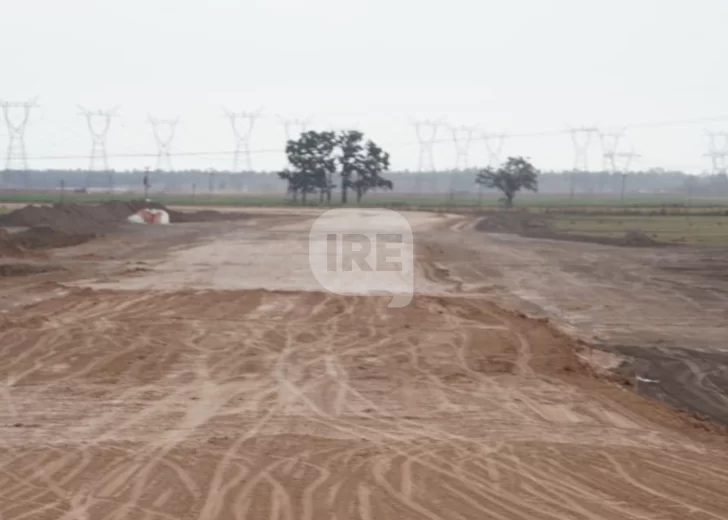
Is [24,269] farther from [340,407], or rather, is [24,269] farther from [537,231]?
[537,231]

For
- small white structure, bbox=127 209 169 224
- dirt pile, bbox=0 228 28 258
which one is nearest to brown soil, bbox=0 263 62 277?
dirt pile, bbox=0 228 28 258

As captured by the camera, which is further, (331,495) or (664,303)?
(664,303)

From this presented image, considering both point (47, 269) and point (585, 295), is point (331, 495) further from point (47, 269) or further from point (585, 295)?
point (47, 269)

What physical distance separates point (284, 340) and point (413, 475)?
7365mm

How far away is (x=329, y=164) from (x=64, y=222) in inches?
2106

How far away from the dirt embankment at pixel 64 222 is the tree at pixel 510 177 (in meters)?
32.8

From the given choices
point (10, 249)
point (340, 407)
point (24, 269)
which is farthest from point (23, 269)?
point (340, 407)

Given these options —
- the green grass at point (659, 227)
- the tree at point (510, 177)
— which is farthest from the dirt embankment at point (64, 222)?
the tree at point (510, 177)

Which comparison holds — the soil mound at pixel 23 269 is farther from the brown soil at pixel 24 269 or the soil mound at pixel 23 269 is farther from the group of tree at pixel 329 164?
the group of tree at pixel 329 164

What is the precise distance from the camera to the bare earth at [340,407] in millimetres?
7434

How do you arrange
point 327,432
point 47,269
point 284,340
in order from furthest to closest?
point 47,269 < point 284,340 < point 327,432

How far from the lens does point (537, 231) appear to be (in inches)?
1982

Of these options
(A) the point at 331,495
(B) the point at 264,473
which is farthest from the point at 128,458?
(A) the point at 331,495

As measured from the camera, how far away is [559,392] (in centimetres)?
1182
